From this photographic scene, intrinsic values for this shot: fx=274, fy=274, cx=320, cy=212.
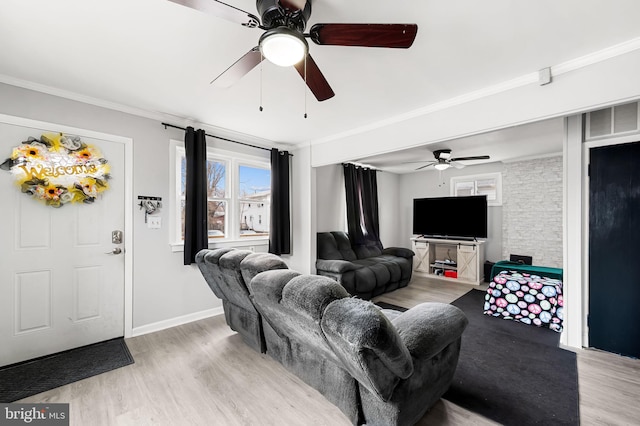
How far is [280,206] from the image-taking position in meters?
4.42

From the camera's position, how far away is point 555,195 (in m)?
4.93

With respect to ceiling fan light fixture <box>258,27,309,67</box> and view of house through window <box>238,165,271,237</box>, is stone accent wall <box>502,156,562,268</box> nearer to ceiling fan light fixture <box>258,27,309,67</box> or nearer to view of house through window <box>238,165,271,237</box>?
view of house through window <box>238,165,271,237</box>

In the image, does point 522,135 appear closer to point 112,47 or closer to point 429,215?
point 429,215

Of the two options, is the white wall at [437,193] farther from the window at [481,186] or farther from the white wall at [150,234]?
the white wall at [150,234]

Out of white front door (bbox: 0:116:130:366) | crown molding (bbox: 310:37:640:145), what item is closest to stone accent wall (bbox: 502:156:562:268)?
crown molding (bbox: 310:37:640:145)

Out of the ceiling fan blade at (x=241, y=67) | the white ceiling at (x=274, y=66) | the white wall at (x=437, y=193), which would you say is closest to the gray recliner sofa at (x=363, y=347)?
the ceiling fan blade at (x=241, y=67)

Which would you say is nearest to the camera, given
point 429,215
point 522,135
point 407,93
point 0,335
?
point 0,335

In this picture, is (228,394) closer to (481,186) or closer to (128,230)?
(128,230)

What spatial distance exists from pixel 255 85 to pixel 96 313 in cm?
285

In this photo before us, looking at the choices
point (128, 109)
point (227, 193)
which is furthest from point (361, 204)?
point (128, 109)

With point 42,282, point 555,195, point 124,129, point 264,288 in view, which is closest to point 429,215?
point 555,195

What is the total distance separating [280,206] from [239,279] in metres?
2.28

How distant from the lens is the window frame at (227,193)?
3404 millimetres

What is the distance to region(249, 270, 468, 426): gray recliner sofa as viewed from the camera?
1198mm
